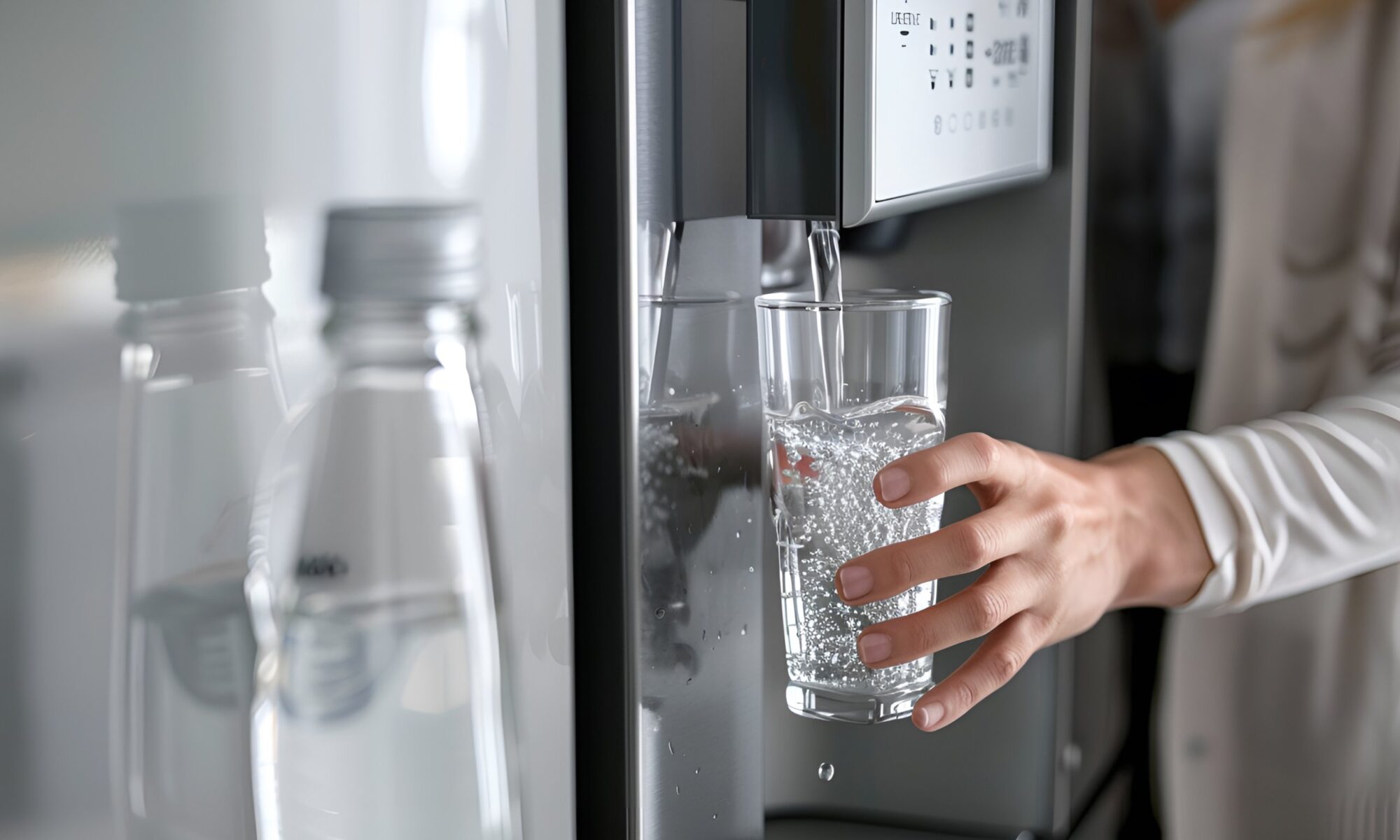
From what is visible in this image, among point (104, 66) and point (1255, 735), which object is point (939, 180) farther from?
point (1255, 735)

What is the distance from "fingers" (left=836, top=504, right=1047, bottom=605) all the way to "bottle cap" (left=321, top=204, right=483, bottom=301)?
0.22 meters

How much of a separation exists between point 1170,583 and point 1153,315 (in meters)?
0.34

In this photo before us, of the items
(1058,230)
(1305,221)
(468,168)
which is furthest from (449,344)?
(1305,221)

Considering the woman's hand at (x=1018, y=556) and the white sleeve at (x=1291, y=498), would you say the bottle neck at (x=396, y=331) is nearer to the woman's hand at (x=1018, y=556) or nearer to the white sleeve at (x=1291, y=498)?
the woman's hand at (x=1018, y=556)

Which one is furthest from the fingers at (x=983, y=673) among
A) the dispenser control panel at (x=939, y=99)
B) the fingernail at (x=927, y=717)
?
the dispenser control panel at (x=939, y=99)

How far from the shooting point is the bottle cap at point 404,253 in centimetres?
Answer: 31

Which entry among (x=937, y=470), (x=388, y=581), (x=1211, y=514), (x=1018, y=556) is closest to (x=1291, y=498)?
(x=1211, y=514)

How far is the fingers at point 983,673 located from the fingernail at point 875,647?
1.8 inches

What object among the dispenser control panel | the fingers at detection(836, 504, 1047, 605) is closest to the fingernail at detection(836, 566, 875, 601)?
the fingers at detection(836, 504, 1047, 605)

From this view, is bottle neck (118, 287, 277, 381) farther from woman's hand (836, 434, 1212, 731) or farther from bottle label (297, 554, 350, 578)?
woman's hand (836, 434, 1212, 731)

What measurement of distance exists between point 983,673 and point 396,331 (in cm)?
36

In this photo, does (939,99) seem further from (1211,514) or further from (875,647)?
(1211,514)

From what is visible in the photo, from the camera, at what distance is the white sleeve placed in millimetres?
736

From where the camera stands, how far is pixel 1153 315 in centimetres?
101
